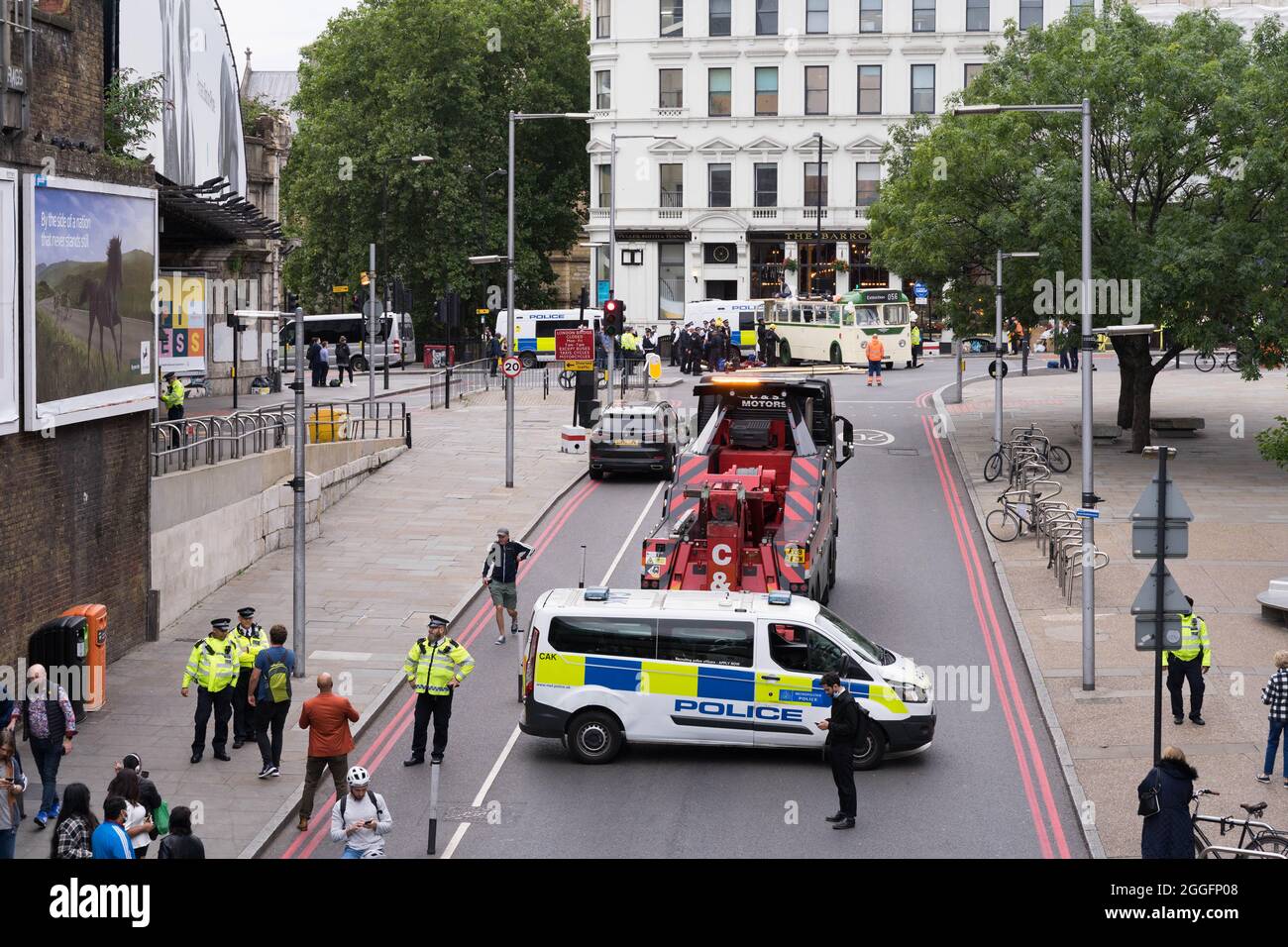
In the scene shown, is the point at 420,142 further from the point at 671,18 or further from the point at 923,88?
the point at 923,88

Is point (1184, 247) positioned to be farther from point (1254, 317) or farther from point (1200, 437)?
point (1200, 437)

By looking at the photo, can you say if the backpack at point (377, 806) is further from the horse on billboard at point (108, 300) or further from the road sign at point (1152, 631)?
the horse on billboard at point (108, 300)

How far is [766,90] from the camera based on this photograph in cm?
7775

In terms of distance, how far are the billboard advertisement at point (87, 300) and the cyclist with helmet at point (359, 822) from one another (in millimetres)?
8985

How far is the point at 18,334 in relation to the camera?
20703mm

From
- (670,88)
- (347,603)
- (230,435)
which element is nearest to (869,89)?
(670,88)

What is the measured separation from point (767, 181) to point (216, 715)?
62.5 meters

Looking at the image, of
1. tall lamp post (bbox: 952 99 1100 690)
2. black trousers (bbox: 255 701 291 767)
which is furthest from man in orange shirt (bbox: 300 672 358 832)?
tall lamp post (bbox: 952 99 1100 690)

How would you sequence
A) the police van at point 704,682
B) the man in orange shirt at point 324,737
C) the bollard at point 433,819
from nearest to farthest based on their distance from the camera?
the bollard at point 433,819, the man in orange shirt at point 324,737, the police van at point 704,682

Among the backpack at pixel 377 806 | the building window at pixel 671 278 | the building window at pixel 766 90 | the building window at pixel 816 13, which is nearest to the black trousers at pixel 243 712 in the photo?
the backpack at pixel 377 806

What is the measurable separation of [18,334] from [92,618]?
361 centimetres

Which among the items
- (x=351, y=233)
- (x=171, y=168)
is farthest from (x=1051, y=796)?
(x=351, y=233)

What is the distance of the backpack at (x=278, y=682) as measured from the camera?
18.1 meters

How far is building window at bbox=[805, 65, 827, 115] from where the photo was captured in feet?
253
